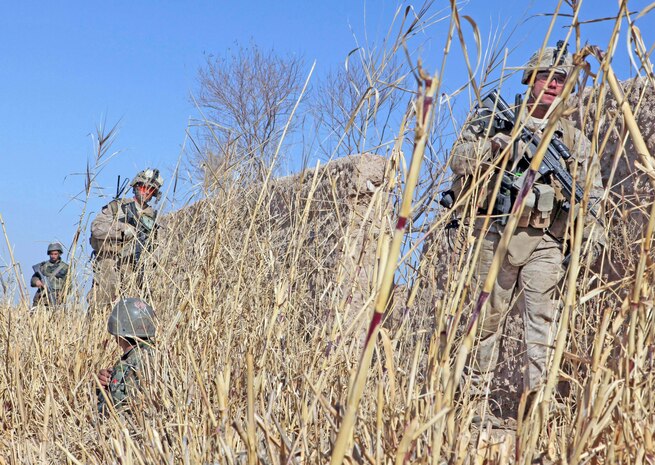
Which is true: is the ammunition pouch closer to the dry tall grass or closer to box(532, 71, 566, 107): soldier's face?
box(532, 71, 566, 107): soldier's face

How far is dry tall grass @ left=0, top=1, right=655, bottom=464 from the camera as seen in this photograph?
0.94 meters

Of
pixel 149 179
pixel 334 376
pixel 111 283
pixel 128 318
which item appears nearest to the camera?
pixel 334 376

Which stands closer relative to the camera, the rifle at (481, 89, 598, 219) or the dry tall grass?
the dry tall grass

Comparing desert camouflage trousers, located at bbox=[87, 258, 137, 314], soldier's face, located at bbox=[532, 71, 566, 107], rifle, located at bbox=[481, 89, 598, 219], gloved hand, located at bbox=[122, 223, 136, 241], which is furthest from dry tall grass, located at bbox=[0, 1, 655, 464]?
soldier's face, located at bbox=[532, 71, 566, 107]

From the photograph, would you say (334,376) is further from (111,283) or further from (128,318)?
(111,283)

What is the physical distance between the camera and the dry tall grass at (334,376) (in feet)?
3.09

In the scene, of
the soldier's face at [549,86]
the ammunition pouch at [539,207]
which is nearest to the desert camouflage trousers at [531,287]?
the ammunition pouch at [539,207]

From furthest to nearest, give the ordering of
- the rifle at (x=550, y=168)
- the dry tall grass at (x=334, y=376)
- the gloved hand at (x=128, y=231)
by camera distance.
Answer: the gloved hand at (x=128, y=231) < the rifle at (x=550, y=168) < the dry tall grass at (x=334, y=376)

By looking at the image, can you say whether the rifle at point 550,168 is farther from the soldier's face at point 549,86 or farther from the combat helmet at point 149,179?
the combat helmet at point 149,179

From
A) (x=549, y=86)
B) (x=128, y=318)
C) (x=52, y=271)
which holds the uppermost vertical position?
(x=549, y=86)

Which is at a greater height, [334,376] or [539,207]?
[539,207]

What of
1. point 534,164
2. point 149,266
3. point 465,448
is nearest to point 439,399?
point 465,448

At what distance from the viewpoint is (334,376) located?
1567 millimetres

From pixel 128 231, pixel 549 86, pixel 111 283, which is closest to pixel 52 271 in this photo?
pixel 128 231
